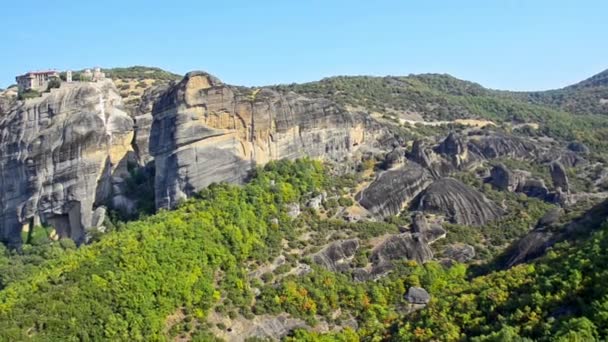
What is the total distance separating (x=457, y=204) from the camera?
50.8m

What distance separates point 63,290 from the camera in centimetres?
3375

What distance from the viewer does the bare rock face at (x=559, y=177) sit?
5763cm

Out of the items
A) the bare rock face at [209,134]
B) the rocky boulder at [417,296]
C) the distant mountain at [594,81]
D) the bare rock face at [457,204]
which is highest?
the distant mountain at [594,81]

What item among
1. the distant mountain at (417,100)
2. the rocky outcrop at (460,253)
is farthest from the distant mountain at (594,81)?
the rocky outcrop at (460,253)

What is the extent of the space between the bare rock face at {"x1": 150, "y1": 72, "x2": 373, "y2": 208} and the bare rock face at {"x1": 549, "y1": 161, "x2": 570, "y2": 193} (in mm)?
24067

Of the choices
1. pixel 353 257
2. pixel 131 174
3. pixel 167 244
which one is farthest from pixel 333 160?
pixel 167 244

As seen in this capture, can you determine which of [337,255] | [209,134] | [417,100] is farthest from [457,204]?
[417,100]

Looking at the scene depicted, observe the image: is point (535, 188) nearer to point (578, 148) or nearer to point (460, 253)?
point (460, 253)

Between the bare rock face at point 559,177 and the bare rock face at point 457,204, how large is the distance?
8.59m

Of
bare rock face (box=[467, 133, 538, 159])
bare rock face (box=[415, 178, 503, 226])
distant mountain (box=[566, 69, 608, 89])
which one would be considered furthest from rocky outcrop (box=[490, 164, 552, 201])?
distant mountain (box=[566, 69, 608, 89])

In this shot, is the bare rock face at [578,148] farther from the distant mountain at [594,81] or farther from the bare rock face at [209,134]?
the distant mountain at [594,81]

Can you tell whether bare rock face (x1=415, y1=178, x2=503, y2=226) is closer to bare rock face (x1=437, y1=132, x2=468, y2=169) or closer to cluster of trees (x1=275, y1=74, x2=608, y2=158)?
bare rock face (x1=437, y1=132, x2=468, y2=169)

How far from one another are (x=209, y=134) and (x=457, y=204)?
1878 centimetres

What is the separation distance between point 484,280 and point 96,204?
32504 mm
